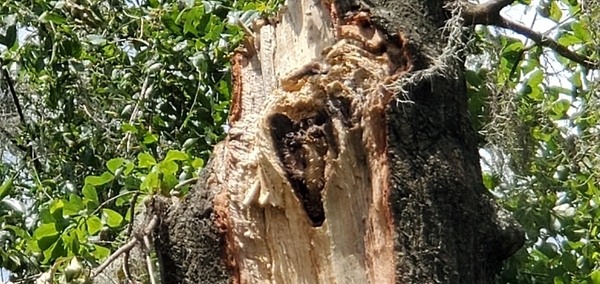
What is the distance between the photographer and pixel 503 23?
1.86m

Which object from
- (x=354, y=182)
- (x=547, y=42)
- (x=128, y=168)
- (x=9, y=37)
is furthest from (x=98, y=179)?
(x=547, y=42)

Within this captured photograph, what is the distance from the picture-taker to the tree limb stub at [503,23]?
1.79m

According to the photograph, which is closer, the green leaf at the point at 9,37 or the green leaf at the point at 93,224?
the green leaf at the point at 93,224

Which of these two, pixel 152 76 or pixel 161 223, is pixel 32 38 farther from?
pixel 161 223

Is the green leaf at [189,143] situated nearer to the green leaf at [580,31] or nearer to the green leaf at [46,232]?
the green leaf at [46,232]

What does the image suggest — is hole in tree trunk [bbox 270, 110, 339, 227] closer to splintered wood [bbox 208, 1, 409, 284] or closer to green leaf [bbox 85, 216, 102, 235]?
splintered wood [bbox 208, 1, 409, 284]

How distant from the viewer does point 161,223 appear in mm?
1599

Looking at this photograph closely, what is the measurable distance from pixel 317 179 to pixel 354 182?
0.05 meters

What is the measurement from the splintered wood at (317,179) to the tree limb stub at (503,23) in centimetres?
27

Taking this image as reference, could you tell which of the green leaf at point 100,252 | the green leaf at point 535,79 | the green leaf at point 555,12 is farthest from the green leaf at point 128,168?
the green leaf at point 555,12

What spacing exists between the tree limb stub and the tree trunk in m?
0.18

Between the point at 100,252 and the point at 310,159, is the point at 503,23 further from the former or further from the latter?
the point at 100,252

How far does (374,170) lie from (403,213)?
79mm

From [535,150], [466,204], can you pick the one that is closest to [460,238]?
[466,204]
